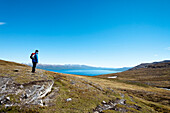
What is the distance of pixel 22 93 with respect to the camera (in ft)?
57.0

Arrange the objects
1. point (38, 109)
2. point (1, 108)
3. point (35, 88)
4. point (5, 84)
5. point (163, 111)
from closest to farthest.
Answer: point (1, 108)
point (38, 109)
point (5, 84)
point (35, 88)
point (163, 111)

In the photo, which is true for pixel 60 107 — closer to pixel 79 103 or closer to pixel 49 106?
pixel 49 106

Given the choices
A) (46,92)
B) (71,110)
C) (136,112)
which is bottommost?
(136,112)

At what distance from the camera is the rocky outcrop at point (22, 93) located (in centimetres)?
1560

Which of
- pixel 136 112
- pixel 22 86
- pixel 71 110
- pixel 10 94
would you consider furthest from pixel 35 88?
pixel 136 112

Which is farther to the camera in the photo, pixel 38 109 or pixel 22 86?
pixel 22 86

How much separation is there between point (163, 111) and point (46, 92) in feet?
94.9

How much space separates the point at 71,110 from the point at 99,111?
521 centimetres

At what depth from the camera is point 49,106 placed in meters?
16.8

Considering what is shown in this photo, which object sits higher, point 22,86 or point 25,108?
point 22,86

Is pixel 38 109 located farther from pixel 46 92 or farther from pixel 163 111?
pixel 163 111

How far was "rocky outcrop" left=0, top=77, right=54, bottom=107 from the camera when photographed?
1560cm

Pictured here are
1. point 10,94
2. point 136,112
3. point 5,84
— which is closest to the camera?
point 10,94

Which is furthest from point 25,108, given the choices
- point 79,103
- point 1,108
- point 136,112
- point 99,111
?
point 136,112
